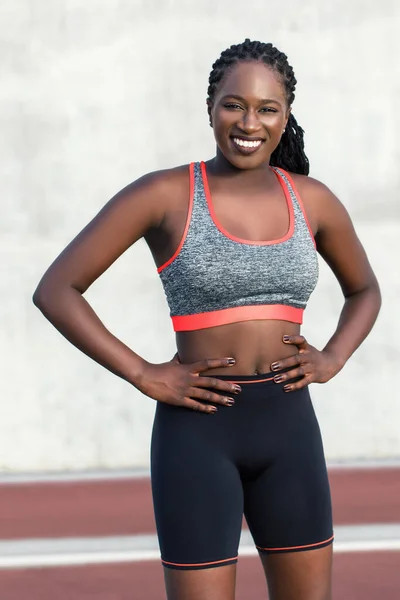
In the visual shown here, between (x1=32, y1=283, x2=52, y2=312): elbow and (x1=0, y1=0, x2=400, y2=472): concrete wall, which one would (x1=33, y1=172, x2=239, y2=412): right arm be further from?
(x1=0, y1=0, x2=400, y2=472): concrete wall

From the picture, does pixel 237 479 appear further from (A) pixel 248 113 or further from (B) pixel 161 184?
(A) pixel 248 113

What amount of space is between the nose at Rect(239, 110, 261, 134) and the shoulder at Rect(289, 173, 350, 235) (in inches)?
10.6

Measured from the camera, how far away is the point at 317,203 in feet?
9.61

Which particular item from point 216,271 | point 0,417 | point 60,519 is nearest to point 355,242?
Answer: point 216,271

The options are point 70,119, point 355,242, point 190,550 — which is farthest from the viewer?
point 70,119

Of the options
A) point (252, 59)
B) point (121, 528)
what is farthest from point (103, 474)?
point (252, 59)

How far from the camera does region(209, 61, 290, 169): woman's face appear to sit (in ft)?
9.05

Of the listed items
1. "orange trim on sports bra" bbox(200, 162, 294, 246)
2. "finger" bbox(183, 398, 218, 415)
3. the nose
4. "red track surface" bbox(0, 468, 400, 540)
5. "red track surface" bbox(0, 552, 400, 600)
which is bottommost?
"red track surface" bbox(0, 552, 400, 600)

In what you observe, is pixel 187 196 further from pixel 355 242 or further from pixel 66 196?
pixel 66 196

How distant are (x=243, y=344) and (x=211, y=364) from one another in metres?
0.11

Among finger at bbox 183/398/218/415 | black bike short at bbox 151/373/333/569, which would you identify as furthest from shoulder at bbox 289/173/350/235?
finger at bbox 183/398/218/415

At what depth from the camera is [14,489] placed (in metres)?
7.45

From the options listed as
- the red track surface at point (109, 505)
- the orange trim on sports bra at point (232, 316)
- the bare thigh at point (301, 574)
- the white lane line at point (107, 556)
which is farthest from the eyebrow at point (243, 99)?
the red track surface at point (109, 505)

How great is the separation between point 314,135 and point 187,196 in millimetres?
5197
